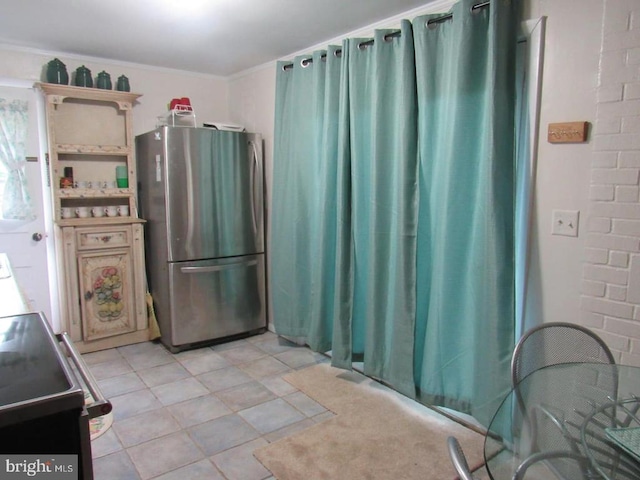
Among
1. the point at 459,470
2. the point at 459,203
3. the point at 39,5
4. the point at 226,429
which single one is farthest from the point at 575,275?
the point at 39,5

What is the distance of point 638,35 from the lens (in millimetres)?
1617

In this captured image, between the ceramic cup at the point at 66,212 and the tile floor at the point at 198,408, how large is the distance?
→ 111 cm

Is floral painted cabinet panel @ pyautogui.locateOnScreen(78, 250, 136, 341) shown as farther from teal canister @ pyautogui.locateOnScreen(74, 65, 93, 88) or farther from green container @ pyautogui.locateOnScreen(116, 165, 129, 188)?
teal canister @ pyautogui.locateOnScreen(74, 65, 93, 88)

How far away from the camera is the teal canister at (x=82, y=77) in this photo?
3.27m

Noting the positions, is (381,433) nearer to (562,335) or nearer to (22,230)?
(562,335)

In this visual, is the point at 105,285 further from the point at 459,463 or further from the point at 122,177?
the point at 459,463

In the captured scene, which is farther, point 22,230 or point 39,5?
point 22,230

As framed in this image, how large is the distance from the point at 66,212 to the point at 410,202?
2.66 meters

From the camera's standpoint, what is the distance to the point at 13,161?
124 inches

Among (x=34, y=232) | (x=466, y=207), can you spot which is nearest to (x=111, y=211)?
(x=34, y=232)

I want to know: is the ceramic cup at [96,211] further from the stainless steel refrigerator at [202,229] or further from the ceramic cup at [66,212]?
the stainless steel refrigerator at [202,229]

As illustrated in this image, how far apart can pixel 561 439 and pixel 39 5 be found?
10.3ft

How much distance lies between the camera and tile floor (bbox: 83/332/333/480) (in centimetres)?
206

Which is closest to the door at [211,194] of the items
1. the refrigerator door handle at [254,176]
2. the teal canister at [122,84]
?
the refrigerator door handle at [254,176]
